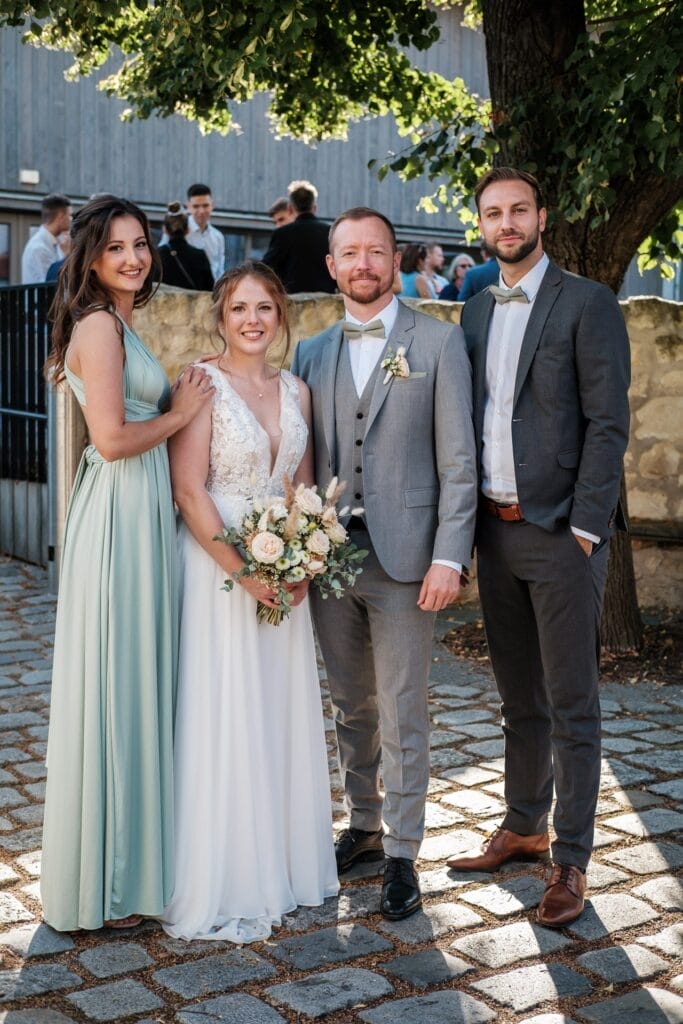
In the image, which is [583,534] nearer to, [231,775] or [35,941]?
[231,775]

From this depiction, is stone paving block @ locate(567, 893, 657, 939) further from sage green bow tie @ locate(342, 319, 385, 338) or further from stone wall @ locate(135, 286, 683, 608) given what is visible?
stone wall @ locate(135, 286, 683, 608)

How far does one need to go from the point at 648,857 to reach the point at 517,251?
2128 mm

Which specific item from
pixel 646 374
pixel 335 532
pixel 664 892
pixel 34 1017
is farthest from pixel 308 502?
Answer: pixel 646 374

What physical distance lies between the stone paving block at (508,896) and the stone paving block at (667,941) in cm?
40

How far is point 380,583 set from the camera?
4.21 metres

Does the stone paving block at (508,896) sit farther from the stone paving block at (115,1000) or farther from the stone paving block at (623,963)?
the stone paving block at (115,1000)

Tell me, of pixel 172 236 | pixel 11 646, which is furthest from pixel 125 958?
pixel 172 236

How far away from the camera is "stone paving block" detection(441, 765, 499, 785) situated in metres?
5.40

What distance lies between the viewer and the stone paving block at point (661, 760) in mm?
5570

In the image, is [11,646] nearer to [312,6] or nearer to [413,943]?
[312,6]

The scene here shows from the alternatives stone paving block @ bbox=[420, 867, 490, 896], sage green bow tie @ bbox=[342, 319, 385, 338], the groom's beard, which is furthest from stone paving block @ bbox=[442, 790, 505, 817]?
the groom's beard

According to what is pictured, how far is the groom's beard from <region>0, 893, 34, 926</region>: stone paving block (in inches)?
86.6

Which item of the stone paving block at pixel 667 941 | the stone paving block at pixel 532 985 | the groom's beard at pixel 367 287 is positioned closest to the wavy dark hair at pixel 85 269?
the groom's beard at pixel 367 287

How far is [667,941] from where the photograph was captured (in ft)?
12.8
